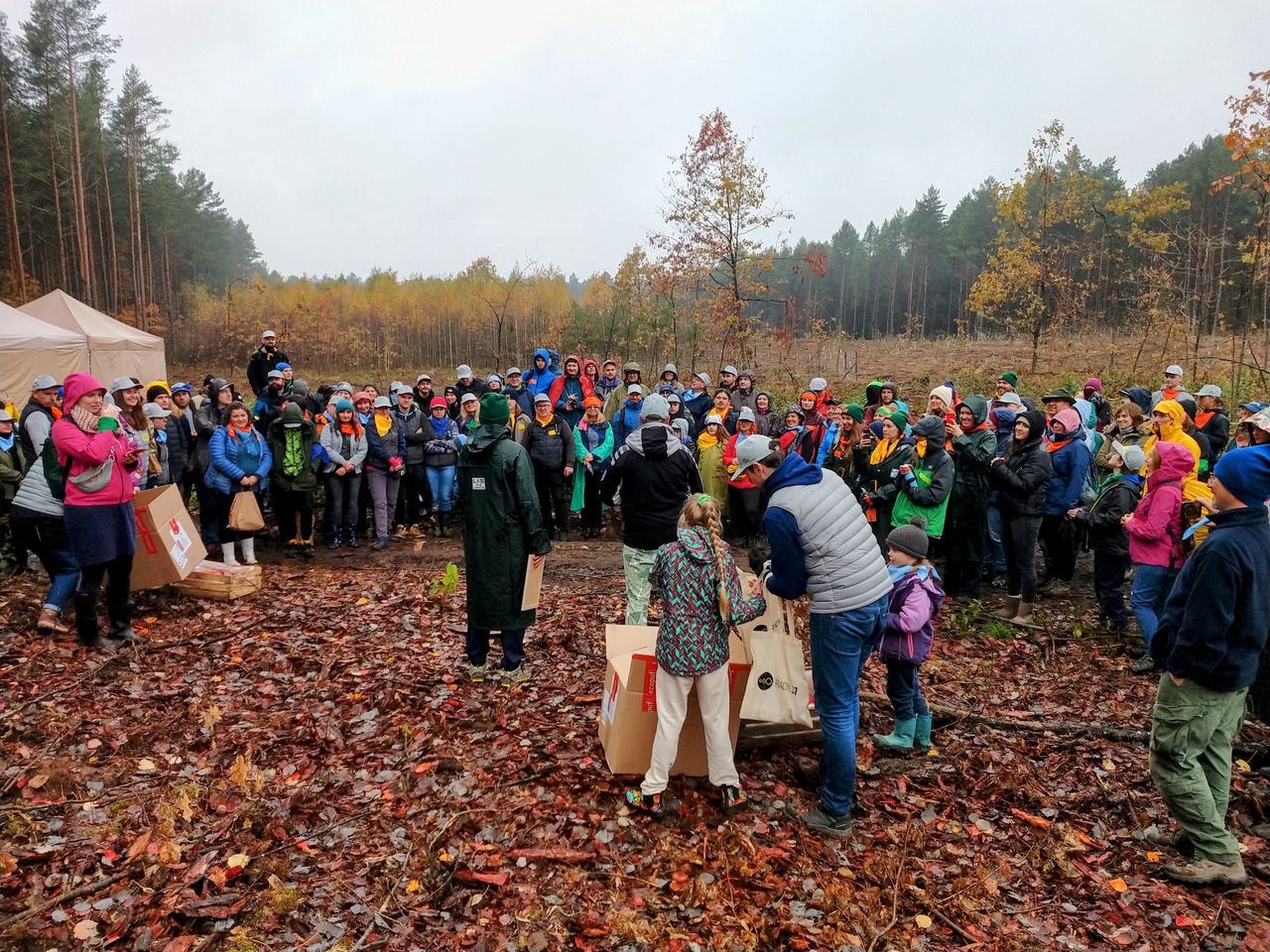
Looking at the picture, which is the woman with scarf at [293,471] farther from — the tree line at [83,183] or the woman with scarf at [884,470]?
the tree line at [83,183]

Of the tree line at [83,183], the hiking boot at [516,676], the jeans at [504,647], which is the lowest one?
the hiking boot at [516,676]

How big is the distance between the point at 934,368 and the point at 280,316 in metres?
30.3

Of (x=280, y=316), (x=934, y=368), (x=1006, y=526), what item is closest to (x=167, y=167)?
(x=280, y=316)

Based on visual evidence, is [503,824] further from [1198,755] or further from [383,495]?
[383,495]

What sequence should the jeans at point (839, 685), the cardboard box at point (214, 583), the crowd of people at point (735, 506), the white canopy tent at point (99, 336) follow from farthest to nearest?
1. the white canopy tent at point (99, 336)
2. the cardboard box at point (214, 583)
3. the jeans at point (839, 685)
4. the crowd of people at point (735, 506)

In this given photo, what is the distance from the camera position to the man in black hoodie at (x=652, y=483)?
5992mm

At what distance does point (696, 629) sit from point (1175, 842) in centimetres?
302

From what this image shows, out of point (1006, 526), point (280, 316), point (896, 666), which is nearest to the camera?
point (896, 666)

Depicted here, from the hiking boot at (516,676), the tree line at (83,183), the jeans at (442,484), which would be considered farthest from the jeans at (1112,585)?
the tree line at (83,183)

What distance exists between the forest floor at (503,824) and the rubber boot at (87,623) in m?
0.13

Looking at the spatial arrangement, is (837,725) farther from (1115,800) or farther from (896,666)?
(1115,800)

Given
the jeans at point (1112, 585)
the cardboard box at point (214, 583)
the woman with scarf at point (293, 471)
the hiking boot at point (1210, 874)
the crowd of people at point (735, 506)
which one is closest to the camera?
the hiking boot at point (1210, 874)

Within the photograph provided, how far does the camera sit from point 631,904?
357 cm

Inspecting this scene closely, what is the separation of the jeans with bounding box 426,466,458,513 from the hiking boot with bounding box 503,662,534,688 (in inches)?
207
